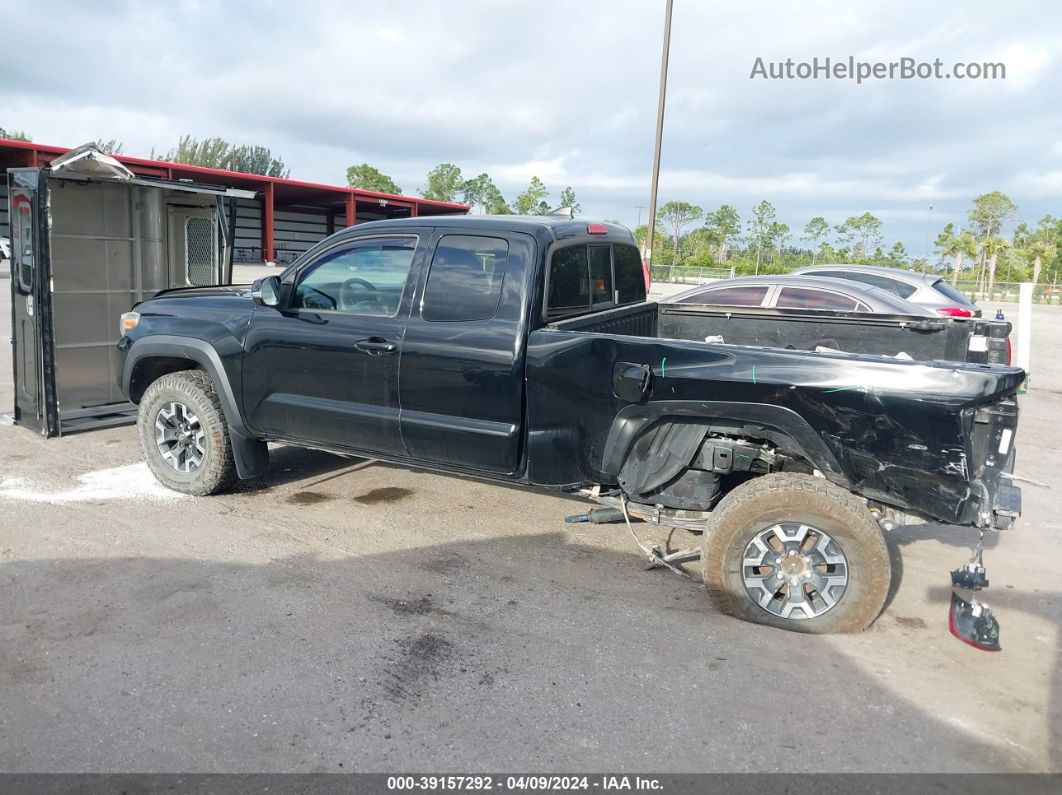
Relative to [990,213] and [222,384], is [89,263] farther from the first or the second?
[990,213]

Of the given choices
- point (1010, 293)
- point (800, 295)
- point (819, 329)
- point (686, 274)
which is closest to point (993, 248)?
point (1010, 293)

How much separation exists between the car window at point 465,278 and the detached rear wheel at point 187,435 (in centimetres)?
186

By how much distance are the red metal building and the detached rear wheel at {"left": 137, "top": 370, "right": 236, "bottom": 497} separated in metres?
21.8

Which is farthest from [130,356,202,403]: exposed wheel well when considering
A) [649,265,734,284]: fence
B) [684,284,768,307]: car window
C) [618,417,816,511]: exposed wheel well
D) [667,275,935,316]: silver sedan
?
[649,265,734,284]: fence

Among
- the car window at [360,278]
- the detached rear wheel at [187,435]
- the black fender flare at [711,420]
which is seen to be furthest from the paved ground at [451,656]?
the car window at [360,278]

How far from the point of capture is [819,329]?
542cm

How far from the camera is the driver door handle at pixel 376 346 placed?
15.5ft

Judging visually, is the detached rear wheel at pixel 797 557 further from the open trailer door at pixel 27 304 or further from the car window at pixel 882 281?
the car window at pixel 882 281

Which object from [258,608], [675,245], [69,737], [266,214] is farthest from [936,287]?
[675,245]

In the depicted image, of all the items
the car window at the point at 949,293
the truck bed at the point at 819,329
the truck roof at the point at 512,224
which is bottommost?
the truck bed at the point at 819,329

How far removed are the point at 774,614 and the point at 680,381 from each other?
3.96 ft

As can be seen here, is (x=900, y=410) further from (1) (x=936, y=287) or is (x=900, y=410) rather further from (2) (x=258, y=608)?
(1) (x=936, y=287)

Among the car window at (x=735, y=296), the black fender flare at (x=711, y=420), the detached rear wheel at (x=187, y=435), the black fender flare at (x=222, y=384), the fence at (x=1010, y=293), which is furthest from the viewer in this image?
the fence at (x=1010, y=293)

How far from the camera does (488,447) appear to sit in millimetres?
4543
